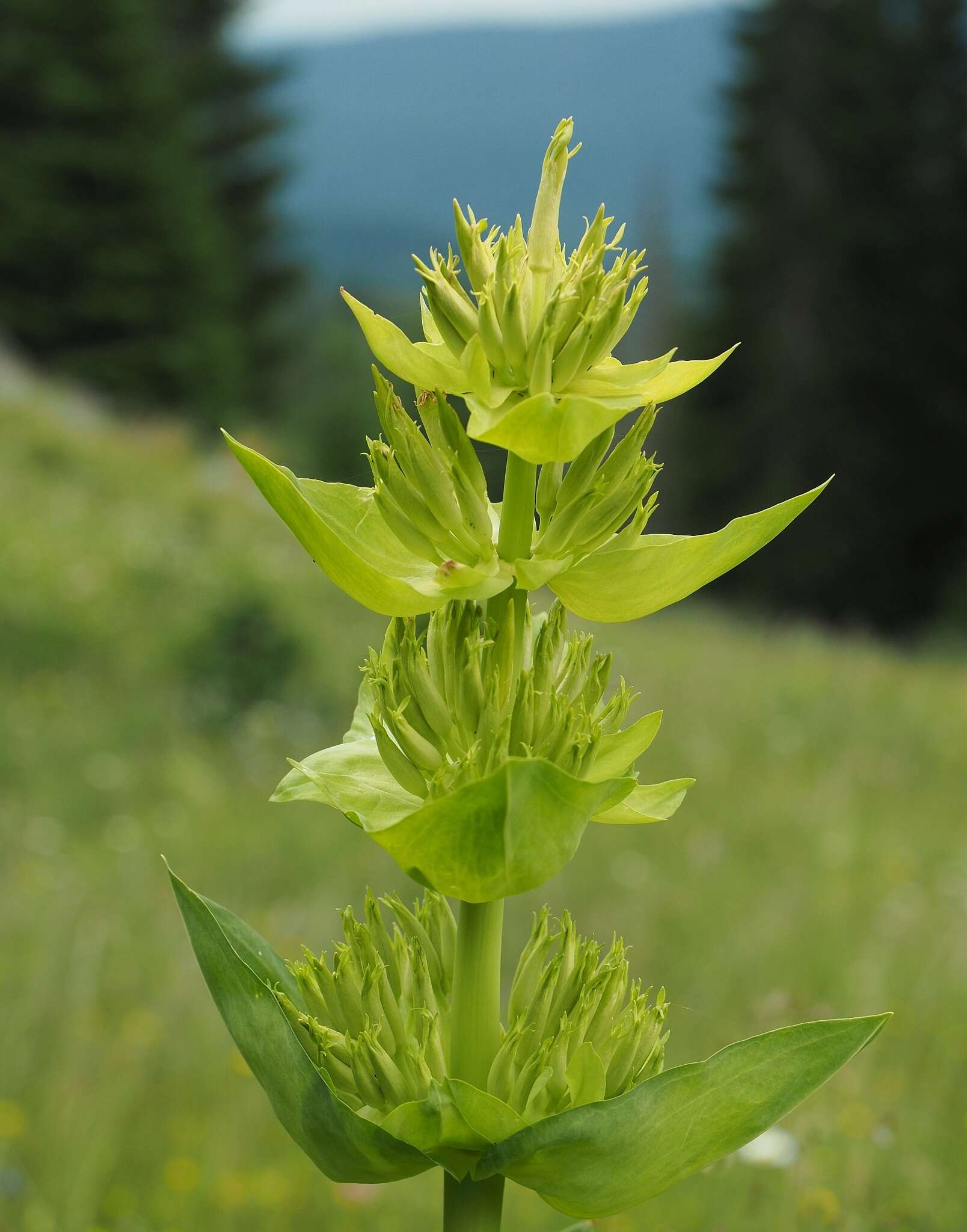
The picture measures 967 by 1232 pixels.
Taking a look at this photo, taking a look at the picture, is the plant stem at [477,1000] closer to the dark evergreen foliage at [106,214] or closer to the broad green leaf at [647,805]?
the broad green leaf at [647,805]

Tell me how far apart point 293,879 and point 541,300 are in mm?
4068

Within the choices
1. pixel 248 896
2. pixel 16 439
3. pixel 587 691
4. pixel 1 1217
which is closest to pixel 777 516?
pixel 587 691

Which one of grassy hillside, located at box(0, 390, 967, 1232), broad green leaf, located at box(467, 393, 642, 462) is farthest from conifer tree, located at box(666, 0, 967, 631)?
broad green leaf, located at box(467, 393, 642, 462)

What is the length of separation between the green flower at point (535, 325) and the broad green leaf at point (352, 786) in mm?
408

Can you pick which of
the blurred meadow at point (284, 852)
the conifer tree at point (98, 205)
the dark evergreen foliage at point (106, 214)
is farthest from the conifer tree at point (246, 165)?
the blurred meadow at point (284, 852)

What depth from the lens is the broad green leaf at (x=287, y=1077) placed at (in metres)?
1.20

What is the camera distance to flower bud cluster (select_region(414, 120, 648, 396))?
1.21 metres

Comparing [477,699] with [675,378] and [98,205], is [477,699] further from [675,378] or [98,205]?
[98,205]

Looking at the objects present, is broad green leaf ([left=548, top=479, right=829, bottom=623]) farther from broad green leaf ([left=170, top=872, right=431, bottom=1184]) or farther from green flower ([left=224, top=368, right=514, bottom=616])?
broad green leaf ([left=170, top=872, right=431, bottom=1184])

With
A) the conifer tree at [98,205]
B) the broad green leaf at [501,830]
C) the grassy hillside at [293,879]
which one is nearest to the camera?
the broad green leaf at [501,830]

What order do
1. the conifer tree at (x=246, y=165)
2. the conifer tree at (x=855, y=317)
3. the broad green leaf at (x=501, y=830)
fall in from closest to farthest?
the broad green leaf at (x=501, y=830) → the conifer tree at (x=855, y=317) → the conifer tree at (x=246, y=165)

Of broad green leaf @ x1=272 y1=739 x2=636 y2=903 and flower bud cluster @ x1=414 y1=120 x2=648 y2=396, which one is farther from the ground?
flower bud cluster @ x1=414 y1=120 x2=648 y2=396

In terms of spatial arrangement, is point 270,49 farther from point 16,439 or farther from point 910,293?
point 16,439

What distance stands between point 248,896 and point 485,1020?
3.59 metres
